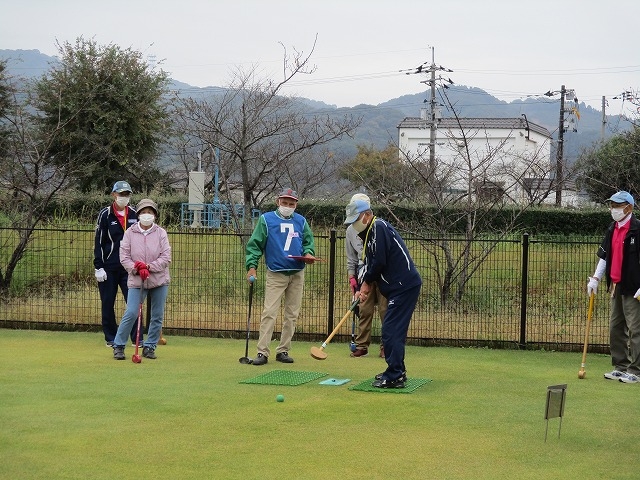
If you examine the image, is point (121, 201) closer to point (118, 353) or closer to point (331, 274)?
A: point (118, 353)

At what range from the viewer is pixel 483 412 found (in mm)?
7590

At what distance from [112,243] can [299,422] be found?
Result: 464 centimetres

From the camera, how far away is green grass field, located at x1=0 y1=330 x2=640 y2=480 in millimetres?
5766

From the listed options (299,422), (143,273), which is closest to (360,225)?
(299,422)

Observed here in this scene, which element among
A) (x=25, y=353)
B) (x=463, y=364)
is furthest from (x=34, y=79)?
(x=463, y=364)

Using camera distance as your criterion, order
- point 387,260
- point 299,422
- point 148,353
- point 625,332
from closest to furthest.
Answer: point 299,422 < point 387,260 < point 625,332 < point 148,353

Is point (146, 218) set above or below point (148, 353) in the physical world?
above

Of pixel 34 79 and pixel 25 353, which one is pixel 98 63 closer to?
pixel 34 79

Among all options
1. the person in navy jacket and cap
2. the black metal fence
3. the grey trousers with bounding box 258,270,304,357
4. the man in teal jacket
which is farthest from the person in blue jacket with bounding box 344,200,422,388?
the black metal fence

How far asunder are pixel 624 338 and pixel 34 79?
27.0 meters

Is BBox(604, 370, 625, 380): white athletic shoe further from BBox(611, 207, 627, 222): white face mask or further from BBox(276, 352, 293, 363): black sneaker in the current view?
BBox(276, 352, 293, 363): black sneaker

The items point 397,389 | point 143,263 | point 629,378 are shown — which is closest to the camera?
point 397,389

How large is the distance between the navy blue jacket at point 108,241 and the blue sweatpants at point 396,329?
3.81 metres

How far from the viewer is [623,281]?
9.29 meters
